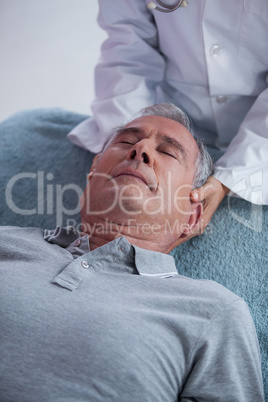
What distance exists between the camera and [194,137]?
145cm

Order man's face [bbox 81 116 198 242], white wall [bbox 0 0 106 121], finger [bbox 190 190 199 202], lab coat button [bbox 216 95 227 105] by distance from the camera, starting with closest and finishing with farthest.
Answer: man's face [bbox 81 116 198 242] → finger [bbox 190 190 199 202] → lab coat button [bbox 216 95 227 105] → white wall [bbox 0 0 106 121]

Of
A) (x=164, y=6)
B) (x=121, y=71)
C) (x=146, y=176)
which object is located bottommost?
(x=146, y=176)

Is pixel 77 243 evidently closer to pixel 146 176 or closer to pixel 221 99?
pixel 146 176

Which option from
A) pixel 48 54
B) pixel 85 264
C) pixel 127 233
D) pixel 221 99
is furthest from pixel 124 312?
pixel 48 54

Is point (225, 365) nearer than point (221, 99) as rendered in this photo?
Yes

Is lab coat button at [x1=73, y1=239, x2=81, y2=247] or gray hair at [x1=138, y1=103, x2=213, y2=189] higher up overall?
gray hair at [x1=138, y1=103, x2=213, y2=189]

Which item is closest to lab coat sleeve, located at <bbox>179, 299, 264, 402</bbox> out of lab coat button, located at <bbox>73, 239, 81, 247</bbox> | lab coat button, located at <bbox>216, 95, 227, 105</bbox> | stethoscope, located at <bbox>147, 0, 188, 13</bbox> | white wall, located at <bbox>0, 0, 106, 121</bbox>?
lab coat button, located at <bbox>73, 239, 81, 247</bbox>

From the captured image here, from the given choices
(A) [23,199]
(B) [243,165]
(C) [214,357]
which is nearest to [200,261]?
(B) [243,165]

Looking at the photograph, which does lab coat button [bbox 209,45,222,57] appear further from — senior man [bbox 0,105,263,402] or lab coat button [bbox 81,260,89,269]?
lab coat button [bbox 81,260,89,269]

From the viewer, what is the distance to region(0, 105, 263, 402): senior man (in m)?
0.93

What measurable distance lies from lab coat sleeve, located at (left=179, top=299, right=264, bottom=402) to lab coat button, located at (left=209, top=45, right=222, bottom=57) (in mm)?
810

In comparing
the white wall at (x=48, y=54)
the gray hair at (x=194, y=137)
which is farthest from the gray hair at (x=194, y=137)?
the white wall at (x=48, y=54)

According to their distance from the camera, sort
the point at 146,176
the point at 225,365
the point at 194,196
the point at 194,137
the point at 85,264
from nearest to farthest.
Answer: the point at 225,365 → the point at 85,264 → the point at 146,176 → the point at 194,196 → the point at 194,137

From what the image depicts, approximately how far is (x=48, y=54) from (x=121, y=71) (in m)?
1.16
